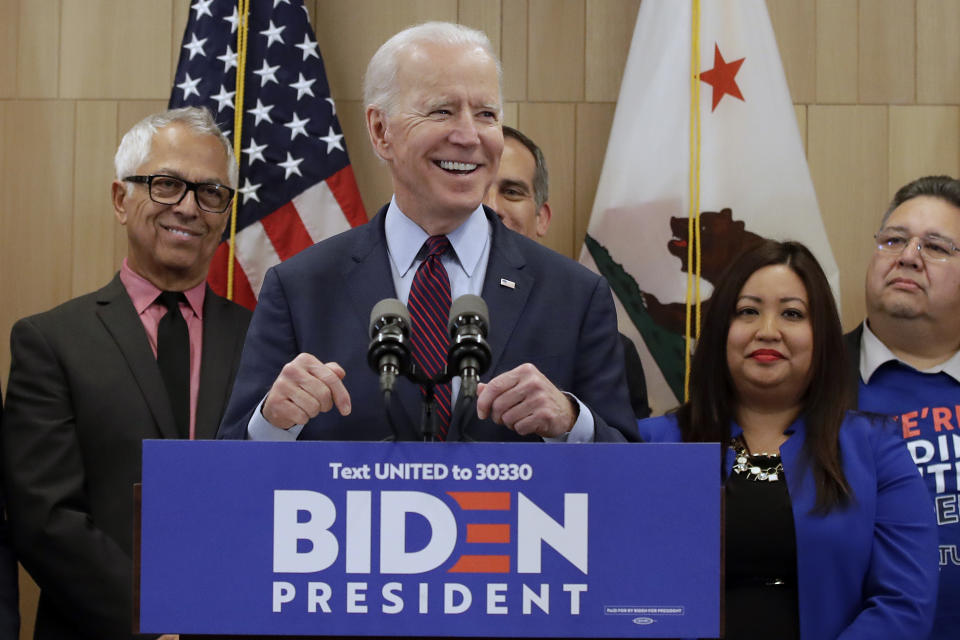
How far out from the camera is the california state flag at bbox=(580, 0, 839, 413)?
3.29 m

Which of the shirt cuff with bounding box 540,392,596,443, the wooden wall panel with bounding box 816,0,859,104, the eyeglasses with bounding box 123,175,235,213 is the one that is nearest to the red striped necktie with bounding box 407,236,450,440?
the shirt cuff with bounding box 540,392,596,443

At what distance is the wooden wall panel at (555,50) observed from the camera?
12.3 feet

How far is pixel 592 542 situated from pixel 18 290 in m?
2.94

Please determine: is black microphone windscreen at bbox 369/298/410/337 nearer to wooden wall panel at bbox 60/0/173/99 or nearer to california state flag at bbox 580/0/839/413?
california state flag at bbox 580/0/839/413

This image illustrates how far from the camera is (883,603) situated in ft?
7.64

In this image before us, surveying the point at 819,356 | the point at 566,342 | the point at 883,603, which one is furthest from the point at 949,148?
the point at 566,342

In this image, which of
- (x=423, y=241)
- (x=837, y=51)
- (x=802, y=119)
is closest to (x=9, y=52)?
(x=423, y=241)

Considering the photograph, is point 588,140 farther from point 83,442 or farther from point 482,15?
point 83,442

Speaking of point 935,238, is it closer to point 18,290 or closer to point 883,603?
point 883,603

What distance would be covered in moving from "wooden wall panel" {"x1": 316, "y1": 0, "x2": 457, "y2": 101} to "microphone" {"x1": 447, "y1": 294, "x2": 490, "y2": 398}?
2467mm

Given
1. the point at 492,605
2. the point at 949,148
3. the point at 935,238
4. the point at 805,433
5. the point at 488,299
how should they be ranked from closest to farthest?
1. the point at 492,605
2. the point at 488,299
3. the point at 805,433
4. the point at 935,238
5. the point at 949,148

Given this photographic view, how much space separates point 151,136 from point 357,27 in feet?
3.75

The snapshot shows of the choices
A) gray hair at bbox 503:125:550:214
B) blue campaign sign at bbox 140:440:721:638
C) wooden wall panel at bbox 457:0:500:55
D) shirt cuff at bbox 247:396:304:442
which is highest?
wooden wall panel at bbox 457:0:500:55

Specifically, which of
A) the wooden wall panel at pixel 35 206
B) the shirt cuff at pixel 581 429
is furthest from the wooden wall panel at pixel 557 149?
the shirt cuff at pixel 581 429
